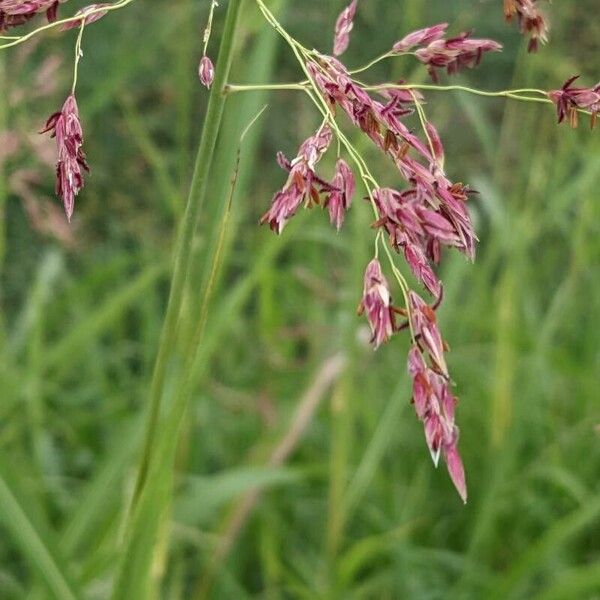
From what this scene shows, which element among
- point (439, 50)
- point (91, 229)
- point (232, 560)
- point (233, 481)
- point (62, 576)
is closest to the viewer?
point (439, 50)

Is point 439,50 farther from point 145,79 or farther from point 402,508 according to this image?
point 145,79

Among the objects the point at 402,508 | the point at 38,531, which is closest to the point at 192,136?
the point at 402,508

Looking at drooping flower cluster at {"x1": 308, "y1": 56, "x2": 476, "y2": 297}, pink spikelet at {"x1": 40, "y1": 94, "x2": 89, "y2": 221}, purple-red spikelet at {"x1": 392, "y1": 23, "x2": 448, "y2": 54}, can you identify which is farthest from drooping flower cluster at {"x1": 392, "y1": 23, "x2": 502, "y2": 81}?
pink spikelet at {"x1": 40, "y1": 94, "x2": 89, "y2": 221}

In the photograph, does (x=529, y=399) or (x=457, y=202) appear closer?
(x=457, y=202)

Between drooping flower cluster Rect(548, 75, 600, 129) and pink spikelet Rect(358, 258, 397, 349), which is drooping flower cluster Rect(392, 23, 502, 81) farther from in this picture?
pink spikelet Rect(358, 258, 397, 349)

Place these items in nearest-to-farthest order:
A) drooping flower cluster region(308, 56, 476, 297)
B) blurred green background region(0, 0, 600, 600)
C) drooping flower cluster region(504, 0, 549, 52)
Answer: drooping flower cluster region(308, 56, 476, 297)
drooping flower cluster region(504, 0, 549, 52)
blurred green background region(0, 0, 600, 600)

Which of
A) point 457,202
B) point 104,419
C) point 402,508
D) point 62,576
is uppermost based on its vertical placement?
point 457,202

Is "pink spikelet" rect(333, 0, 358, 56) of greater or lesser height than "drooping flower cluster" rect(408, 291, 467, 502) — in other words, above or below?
above
